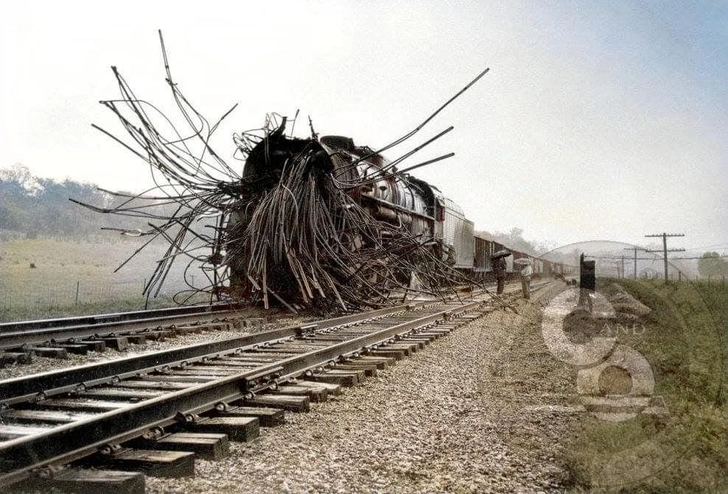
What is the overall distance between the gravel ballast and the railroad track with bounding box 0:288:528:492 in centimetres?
16

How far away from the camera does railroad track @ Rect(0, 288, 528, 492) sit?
A: 2.52 metres

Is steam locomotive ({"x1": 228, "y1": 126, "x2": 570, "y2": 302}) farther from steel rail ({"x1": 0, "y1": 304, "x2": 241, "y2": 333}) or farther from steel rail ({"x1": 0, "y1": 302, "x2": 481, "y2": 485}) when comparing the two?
steel rail ({"x1": 0, "y1": 302, "x2": 481, "y2": 485})

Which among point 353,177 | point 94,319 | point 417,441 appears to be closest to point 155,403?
point 417,441

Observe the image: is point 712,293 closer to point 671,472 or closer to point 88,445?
point 671,472

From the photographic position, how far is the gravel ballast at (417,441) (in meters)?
2.79

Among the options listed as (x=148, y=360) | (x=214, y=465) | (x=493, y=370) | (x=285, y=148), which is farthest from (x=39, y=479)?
(x=285, y=148)

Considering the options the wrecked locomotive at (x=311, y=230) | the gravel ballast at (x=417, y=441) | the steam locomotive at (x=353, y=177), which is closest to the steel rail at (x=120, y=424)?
the gravel ballast at (x=417, y=441)

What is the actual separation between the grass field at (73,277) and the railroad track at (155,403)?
29.9 feet

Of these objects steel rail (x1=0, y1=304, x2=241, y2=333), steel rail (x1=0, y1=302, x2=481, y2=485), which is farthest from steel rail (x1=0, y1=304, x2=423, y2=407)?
steel rail (x1=0, y1=304, x2=241, y2=333)

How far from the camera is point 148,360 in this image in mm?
Result: 4664

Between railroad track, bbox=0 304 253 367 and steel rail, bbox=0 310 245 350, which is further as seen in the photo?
steel rail, bbox=0 310 245 350

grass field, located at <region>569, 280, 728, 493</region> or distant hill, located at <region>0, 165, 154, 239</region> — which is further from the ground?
distant hill, located at <region>0, 165, 154, 239</region>

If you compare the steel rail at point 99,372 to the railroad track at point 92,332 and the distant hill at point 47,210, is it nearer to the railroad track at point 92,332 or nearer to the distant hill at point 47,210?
the railroad track at point 92,332

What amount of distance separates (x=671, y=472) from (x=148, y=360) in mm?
3773
